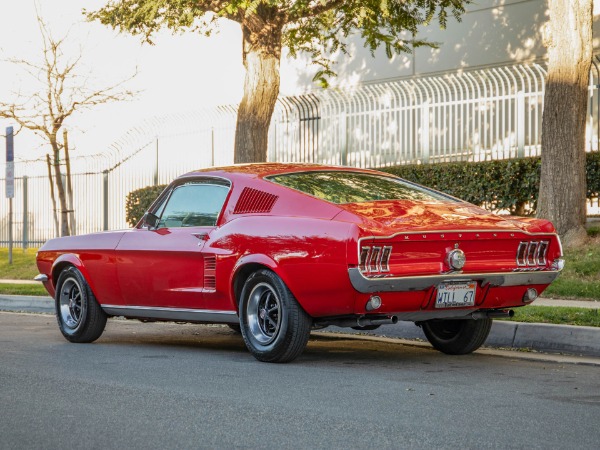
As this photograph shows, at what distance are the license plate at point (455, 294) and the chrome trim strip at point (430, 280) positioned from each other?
54mm

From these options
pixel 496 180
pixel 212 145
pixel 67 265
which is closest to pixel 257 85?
pixel 496 180

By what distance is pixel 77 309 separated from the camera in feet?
35.2

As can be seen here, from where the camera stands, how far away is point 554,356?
921 cm

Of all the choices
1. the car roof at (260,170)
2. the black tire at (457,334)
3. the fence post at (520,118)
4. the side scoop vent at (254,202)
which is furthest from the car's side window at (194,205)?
the fence post at (520,118)

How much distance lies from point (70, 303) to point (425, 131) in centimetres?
1135

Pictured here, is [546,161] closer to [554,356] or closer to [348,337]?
[348,337]

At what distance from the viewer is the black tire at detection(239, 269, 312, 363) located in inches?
329

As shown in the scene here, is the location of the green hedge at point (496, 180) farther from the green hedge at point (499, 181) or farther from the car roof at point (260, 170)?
the car roof at point (260, 170)

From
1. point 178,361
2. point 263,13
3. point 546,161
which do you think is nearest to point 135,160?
point 263,13

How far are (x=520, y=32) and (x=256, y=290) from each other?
17133 mm

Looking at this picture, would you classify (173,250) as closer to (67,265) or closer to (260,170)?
(260,170)

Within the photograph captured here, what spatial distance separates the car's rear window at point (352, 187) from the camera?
8852 mm

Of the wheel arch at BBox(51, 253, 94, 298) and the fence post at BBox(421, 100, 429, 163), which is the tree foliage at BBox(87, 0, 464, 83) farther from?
the wheel arch at BBox(51, 253, 94, 298)

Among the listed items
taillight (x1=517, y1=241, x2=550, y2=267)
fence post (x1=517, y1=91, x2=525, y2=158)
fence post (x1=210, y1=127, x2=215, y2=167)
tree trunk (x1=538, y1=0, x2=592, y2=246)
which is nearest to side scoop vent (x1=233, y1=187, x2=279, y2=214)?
taillight (x1=517, y1=241, x2=550, y2=267)
